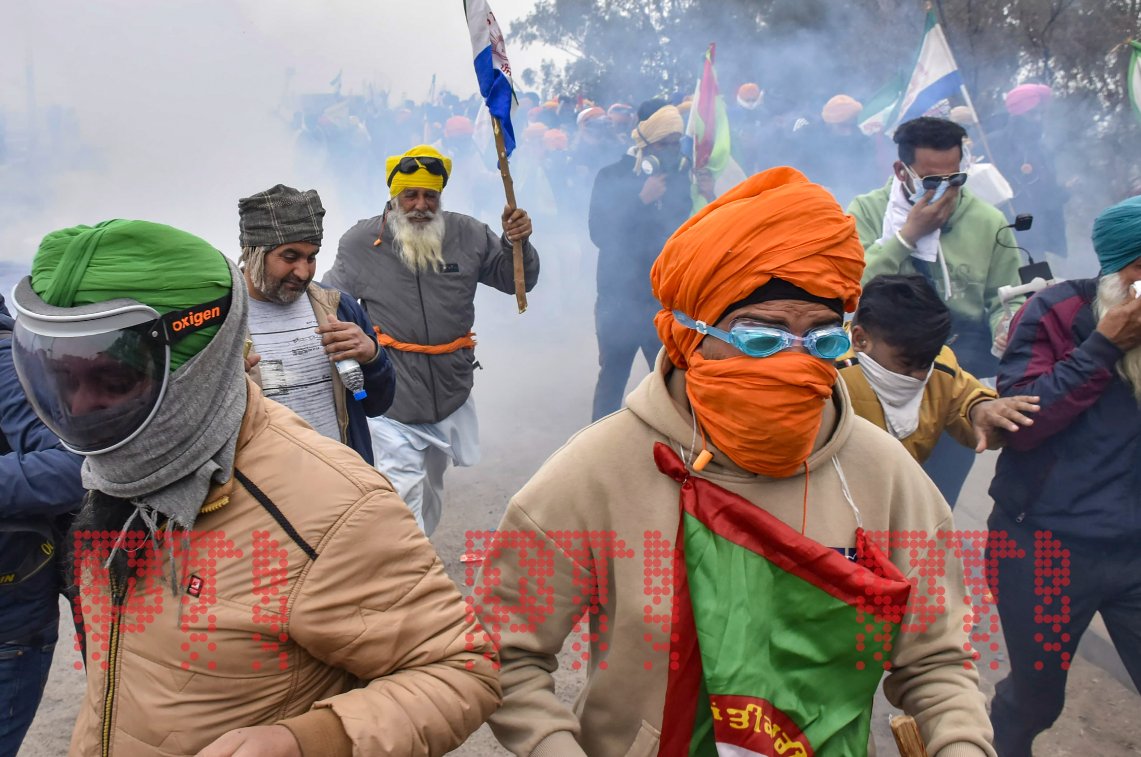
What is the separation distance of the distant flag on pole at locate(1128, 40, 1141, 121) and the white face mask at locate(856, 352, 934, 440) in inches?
185

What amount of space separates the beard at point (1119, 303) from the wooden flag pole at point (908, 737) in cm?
164

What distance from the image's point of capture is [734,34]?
1889cm

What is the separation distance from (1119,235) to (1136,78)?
4771mm

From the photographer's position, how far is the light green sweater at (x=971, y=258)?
13.4ft

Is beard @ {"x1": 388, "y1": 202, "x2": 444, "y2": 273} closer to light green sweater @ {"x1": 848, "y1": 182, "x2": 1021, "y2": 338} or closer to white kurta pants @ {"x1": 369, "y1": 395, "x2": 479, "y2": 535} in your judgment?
white kurta pants @ {"x1": 369, "y1": 395, "x2": 479, "y2": 535}

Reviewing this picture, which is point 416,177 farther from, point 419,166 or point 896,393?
point 896,393

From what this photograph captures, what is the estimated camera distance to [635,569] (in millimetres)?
1686

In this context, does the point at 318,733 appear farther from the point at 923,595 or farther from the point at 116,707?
the point at 923,595

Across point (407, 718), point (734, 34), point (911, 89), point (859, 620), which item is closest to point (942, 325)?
point (859, 620)

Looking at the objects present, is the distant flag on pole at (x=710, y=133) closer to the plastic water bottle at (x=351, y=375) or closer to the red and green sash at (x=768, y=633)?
the plastic water bottle at (x=351, y=375)

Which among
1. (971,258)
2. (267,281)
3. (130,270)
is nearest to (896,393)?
(971,258)

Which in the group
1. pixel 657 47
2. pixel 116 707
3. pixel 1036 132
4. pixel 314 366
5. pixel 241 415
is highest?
pixel 657 47

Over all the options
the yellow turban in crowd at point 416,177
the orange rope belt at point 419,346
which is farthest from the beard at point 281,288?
the yellow turban in crowd at point 416,177

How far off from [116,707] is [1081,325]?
289cm
